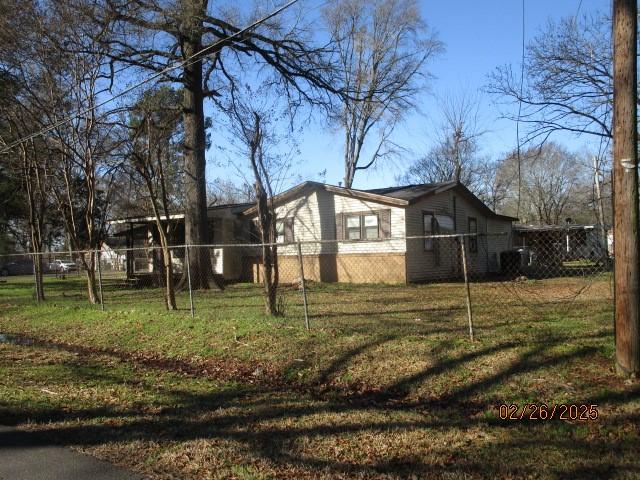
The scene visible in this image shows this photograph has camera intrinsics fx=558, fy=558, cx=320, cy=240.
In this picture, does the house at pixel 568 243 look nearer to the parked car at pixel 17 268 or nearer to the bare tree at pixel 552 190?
the bare tree at pixel 552 190

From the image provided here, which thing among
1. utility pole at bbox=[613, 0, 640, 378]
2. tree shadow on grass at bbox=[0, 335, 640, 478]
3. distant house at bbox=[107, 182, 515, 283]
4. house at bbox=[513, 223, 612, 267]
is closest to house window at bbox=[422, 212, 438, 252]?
distant house at bbox=[107, 182, 515, 283]

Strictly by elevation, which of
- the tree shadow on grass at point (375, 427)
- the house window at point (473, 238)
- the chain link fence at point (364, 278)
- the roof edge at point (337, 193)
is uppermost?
the roof edge at point (337, 193)

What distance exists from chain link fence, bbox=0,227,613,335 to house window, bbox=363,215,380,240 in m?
0.32

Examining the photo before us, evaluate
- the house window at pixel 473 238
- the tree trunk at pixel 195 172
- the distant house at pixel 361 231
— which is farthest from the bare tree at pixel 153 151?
the house window at pixel 473 238

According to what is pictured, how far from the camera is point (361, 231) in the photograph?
2055 cm

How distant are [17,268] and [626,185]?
57146mm

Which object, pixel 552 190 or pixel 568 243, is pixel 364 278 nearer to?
pixel 568 243

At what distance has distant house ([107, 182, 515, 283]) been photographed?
19750 mm

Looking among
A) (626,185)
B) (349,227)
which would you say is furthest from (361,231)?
(626,185)

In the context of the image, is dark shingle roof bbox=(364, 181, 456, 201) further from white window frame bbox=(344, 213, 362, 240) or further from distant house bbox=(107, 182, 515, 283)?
white window frame bbox=(344, 213, 362, 240)

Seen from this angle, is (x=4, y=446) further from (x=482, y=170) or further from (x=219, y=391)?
(x=482, y=170)

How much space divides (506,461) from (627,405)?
1718mm

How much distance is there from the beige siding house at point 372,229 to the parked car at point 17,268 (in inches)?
1495

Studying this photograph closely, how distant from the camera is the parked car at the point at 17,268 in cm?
5130
